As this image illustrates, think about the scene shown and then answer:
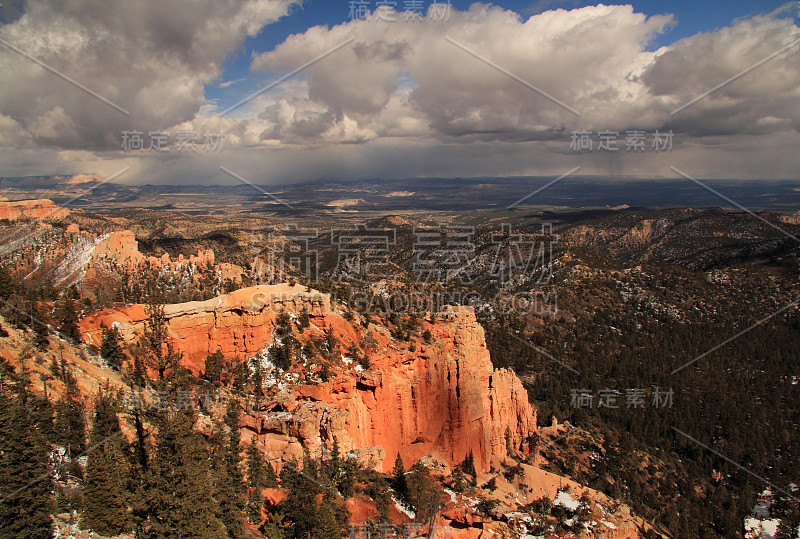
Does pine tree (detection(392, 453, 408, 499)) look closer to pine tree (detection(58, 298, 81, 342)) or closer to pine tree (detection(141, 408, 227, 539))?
pine tree (detection(141, 408, 227, 539))

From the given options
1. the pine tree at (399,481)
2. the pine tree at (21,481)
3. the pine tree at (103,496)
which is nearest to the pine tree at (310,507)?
the pine tree at (399,481)

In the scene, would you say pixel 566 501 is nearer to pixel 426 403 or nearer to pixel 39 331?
pixel 426 403

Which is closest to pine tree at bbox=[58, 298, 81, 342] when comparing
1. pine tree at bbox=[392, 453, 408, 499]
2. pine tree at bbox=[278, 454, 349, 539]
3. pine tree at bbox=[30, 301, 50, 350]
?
pine tree at bbox=[30, 301, 50, 350]

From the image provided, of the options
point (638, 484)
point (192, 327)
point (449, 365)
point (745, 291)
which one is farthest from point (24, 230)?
point (745, 291)

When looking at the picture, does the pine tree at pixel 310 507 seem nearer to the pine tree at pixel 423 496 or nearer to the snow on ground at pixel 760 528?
the pine tree at pixel 423 496

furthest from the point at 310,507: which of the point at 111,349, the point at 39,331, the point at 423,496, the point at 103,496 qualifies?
the point at 39,331
